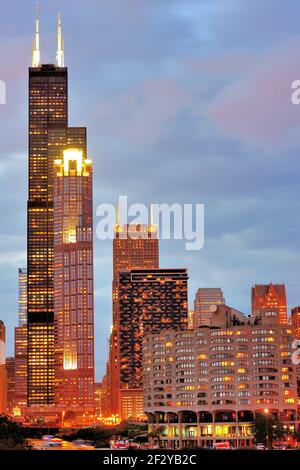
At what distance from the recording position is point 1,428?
152 meters

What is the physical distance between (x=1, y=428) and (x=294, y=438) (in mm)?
74243
